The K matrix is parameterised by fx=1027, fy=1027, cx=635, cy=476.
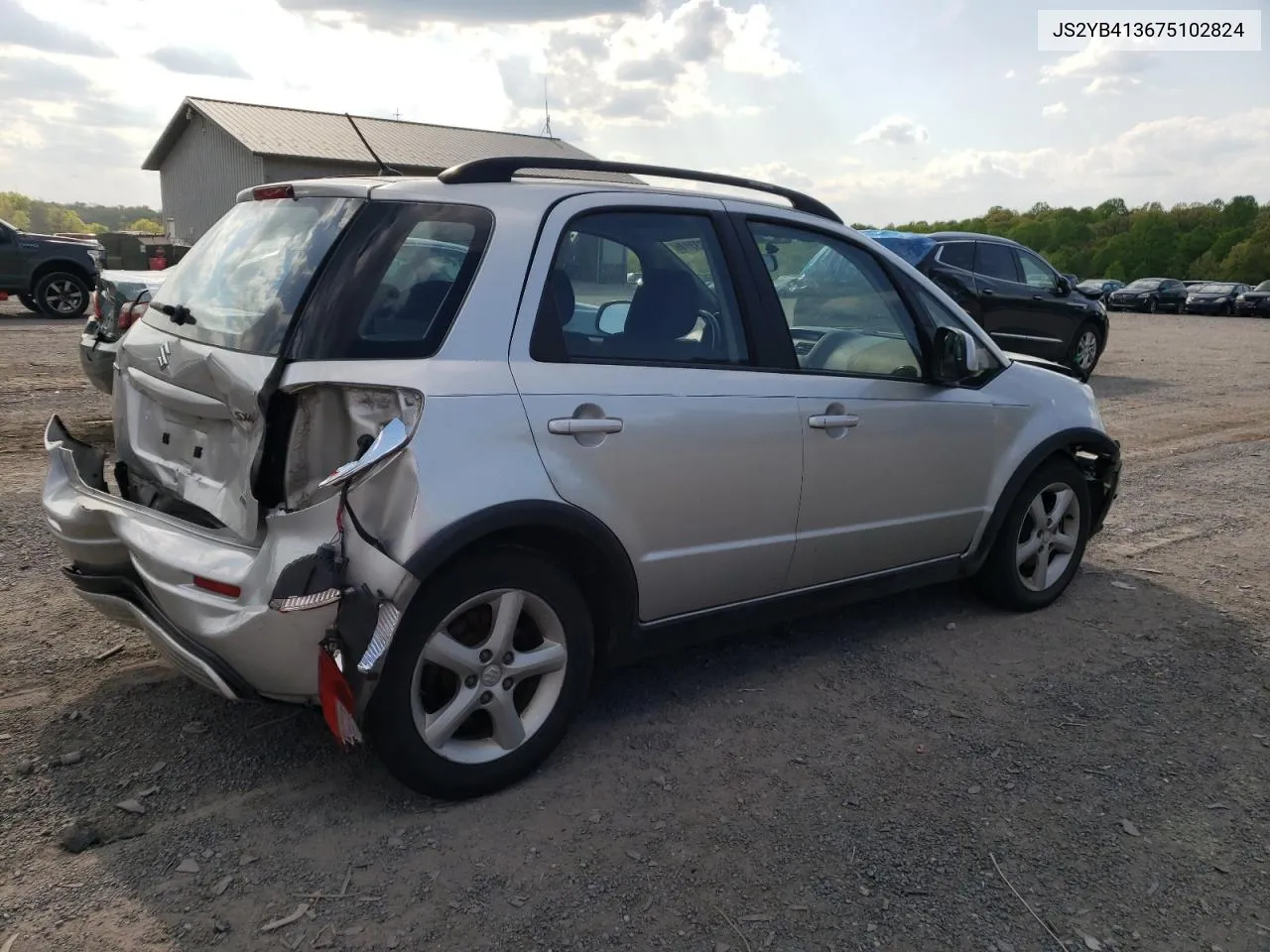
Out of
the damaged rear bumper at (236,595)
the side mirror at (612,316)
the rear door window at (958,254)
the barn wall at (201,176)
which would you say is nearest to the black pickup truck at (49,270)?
the rear door window at (958,254)

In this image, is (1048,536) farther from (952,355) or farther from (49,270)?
(49,270)

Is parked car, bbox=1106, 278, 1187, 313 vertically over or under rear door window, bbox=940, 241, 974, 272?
under

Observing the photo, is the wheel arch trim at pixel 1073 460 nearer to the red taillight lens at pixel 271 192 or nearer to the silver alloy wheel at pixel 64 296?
the red taillight lens at pixel 271 192

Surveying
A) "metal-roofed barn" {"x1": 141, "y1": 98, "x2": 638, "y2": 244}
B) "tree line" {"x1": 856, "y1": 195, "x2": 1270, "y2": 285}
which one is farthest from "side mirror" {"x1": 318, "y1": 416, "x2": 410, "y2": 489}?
"tree line" {"x1": 856, "y1": 195, "x2": 1270, "y2": 285}

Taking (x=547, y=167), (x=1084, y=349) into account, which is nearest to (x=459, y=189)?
(x=547, y=167)

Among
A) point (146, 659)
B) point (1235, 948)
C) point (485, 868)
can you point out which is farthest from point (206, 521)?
point (1235, 948)

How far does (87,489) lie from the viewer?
10.8ft

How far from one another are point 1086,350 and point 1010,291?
1.70 metres

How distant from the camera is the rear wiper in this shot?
3299mm

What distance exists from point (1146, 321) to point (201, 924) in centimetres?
3453

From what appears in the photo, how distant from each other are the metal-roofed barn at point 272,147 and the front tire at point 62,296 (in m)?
11.6

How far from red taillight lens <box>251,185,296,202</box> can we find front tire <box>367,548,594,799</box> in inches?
55.2

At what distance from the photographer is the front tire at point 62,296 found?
16641 mm

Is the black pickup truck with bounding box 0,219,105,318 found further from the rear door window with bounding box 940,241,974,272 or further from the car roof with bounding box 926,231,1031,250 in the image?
the rear door window with bounding box 940,241,974,272
